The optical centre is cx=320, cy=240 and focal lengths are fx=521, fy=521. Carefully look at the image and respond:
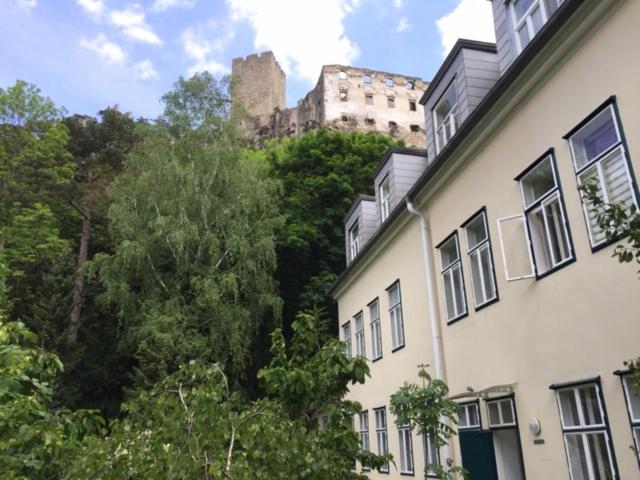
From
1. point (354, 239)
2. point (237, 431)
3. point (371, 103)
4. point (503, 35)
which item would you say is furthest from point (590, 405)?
point (371, 103)

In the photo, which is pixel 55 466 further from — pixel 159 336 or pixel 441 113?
pixel 159 336

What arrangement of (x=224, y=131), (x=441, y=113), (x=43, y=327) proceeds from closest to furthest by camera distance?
(x=441, y=113) < (x=43, y=327) < (x=224, y=131)

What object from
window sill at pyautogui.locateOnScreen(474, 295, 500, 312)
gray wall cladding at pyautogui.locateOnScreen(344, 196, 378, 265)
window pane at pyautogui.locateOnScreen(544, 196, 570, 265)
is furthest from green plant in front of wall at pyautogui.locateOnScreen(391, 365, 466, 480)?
gray wall cladding at pyautogui.locateOnScreen(344, 196, 378, 265)

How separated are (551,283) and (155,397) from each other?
16.4 ft

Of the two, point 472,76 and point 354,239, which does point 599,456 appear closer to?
point 472,76

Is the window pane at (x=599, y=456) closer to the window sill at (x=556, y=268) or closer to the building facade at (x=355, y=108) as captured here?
the window sill at (x=556, y=268)

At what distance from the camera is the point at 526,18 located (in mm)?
8312

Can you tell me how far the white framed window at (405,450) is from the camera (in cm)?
1137

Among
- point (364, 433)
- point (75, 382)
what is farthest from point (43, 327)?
point (364, 433)

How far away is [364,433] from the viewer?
15.1 metres

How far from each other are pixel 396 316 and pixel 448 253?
10.4 feet

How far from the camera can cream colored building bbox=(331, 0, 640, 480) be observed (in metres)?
5.66

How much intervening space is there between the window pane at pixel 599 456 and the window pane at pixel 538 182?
3.12 meters

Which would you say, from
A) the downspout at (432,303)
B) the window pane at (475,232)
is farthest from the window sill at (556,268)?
the downspout at (432,303)
